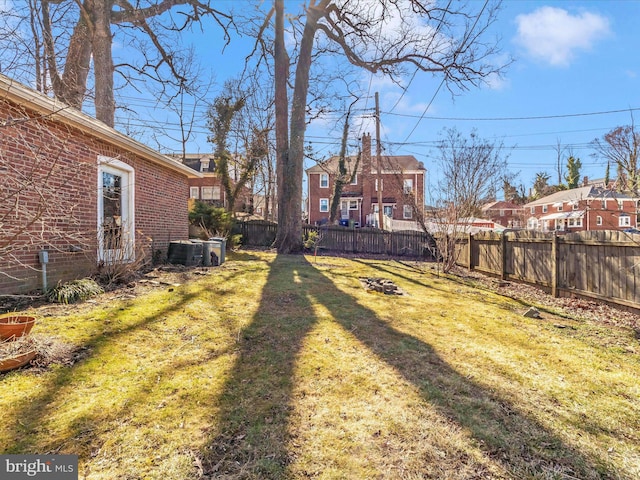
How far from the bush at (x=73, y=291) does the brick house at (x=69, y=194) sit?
0.36 m

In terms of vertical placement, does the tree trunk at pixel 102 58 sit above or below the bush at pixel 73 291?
above

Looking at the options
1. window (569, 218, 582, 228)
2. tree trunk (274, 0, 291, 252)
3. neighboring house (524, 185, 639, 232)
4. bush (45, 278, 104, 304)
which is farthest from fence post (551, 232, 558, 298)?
window (569, 218, 582, 228)

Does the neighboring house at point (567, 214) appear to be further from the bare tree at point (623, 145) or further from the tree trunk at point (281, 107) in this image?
the tree trunk at point (281, 107)

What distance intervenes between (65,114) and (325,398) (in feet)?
18.2

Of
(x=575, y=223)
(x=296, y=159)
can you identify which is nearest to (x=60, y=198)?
(x=296, y=159)

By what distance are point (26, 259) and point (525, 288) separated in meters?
9.78

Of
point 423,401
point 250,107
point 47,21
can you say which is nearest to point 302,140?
point 250,107

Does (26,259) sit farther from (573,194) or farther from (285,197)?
(573,194)

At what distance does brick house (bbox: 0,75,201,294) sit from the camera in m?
2.75

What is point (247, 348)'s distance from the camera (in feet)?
10.9

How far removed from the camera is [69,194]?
5.02 metres

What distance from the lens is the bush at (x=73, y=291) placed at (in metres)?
4.36

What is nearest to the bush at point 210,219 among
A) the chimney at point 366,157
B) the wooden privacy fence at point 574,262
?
A: the wooden privacy fence at point 574,262

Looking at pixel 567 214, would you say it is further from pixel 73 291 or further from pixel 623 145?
pixel 73 291
